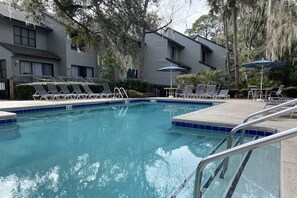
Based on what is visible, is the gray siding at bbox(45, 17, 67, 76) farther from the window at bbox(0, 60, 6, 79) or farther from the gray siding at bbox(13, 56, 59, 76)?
the window at bbox(0, 60, 6, 79)

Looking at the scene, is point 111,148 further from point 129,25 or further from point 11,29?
point 11,29

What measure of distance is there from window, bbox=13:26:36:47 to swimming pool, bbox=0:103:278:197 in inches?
494

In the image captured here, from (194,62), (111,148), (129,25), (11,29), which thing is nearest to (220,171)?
(111,148)

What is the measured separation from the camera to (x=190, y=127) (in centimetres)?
650

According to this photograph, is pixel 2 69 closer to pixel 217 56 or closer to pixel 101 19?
pixel 101 19

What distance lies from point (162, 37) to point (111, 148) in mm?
18623

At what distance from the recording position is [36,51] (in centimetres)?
1816

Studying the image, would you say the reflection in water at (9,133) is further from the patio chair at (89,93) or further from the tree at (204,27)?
the tree at (204,27)

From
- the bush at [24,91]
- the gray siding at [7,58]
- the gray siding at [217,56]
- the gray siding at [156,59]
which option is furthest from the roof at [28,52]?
the gray siding at [217,56]

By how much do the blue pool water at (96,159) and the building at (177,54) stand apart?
50.9 feet

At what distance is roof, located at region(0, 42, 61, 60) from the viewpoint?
1581 centimetres

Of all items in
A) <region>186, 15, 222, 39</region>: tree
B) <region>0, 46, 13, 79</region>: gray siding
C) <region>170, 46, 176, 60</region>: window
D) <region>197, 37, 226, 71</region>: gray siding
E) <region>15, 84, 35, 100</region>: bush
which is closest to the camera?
<region>15, 84, 35, 100</region>: bush

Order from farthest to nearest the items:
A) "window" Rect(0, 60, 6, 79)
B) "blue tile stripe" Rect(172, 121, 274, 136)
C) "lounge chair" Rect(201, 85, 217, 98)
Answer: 1. "window" Rect(0, 60, 6, 79)
2. "lounge chair" Rect(201, 85, 217, 98)
3. "blue tile stripe" Rect(172, 121, 274, 136)

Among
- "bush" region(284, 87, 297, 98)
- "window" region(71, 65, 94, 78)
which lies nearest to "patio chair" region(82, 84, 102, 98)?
"window" region(71, 65, 94, 78)
